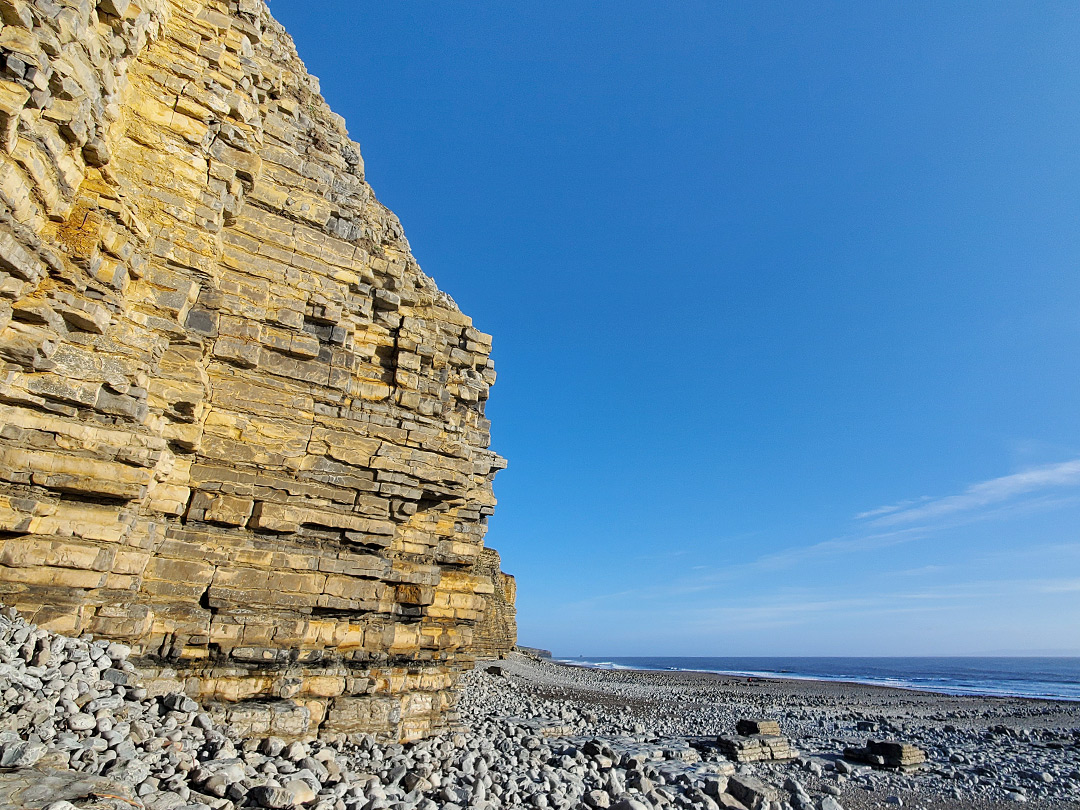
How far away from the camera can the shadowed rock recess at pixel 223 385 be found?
7266 mm

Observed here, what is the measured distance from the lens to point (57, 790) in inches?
174

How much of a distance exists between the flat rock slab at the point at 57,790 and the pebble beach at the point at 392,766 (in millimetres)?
16

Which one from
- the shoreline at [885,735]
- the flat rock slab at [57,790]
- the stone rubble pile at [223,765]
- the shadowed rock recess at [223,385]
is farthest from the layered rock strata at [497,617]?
the flat rock slab at [57,790]

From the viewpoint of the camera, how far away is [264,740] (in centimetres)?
780

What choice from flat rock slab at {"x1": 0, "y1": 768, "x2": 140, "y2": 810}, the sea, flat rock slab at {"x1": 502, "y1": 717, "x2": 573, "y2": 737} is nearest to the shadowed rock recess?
flat rock slab at {"x1": 0, "y1": 768, "x2": 140, "y2": 810}

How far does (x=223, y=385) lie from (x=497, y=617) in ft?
85.4

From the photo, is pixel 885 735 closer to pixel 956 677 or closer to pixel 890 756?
pixel 890 756

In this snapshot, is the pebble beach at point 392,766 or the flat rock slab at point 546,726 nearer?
the pebble beach at point 392,766

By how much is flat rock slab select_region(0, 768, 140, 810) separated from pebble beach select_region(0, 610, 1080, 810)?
0.02 meters

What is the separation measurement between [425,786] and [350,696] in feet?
10.3

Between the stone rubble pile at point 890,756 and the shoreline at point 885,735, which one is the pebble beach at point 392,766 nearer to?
the shoreline at point 885,735

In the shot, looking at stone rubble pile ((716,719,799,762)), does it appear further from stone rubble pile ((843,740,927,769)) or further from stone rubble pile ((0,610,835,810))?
stone rubble pile ((0,610,835,810))

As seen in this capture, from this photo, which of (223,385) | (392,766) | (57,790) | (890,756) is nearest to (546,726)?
(392,766)

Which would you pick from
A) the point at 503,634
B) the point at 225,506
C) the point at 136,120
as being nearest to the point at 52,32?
the point at 136,120
